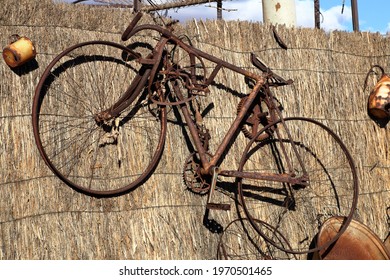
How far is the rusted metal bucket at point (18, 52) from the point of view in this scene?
453 cm

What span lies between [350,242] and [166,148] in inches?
64.8

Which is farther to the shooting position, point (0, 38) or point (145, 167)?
point (145, 167)

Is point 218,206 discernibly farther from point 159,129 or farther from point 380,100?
point 380,100

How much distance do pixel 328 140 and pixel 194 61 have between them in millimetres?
1575

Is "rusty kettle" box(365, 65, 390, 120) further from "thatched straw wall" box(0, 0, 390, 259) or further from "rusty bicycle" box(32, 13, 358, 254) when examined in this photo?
"rusty bicycle" box(32, 13, 358, 254)

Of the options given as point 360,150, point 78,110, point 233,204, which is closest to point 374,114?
point 360,150

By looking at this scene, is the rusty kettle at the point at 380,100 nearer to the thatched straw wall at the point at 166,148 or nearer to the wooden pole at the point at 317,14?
the thatched straw wall at the point at 166,148

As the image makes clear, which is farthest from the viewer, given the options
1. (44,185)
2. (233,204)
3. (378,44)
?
(378,44)

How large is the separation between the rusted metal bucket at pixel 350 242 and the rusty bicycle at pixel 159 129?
96mm

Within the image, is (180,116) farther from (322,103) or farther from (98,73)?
(322,103)

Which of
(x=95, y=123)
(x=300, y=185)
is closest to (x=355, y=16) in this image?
(x=300, y=185)

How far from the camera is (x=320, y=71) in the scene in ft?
19.9

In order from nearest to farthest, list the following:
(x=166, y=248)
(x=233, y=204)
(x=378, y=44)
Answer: (x=166, y=248) < (x=233, y=204) < (x=378, y=44)

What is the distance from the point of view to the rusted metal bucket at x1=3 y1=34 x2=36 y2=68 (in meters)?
4.53
